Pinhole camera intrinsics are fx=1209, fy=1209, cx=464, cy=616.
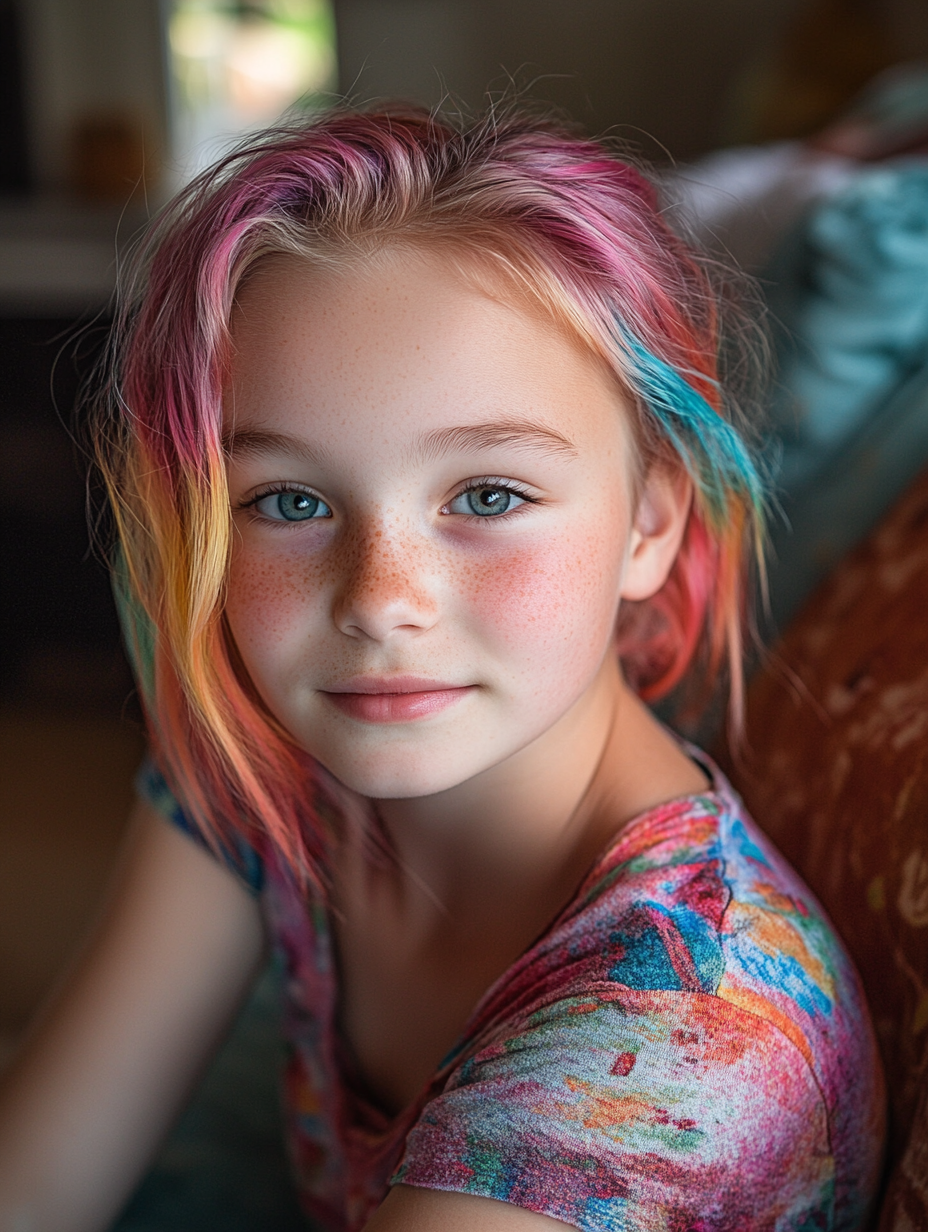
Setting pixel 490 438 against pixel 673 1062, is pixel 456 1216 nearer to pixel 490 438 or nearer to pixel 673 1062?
pixel 673 1062

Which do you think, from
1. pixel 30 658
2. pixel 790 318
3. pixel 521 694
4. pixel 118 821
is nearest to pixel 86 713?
pixel 30 658

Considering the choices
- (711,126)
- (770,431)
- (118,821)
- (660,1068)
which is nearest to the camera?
(660,1068)

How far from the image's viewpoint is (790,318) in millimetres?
1147

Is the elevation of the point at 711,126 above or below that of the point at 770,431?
above

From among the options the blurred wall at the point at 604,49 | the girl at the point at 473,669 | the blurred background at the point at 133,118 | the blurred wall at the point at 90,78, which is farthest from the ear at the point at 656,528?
the blurred wall at the point at 90,78

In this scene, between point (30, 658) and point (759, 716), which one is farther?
point (30, 658)

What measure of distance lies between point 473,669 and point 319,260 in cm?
21

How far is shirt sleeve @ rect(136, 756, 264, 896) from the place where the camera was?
0.81 metres

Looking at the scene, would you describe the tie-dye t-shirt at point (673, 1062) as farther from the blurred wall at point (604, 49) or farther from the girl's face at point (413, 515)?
the blurred wall at point (604, 49)

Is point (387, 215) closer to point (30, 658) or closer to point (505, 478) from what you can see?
point (505, 478)

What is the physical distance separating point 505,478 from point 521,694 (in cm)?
11

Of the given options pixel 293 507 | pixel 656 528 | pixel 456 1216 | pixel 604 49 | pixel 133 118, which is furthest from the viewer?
pixel 133 118

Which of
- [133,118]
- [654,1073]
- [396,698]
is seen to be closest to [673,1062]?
[654,1073]

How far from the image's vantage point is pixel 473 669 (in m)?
0.60
